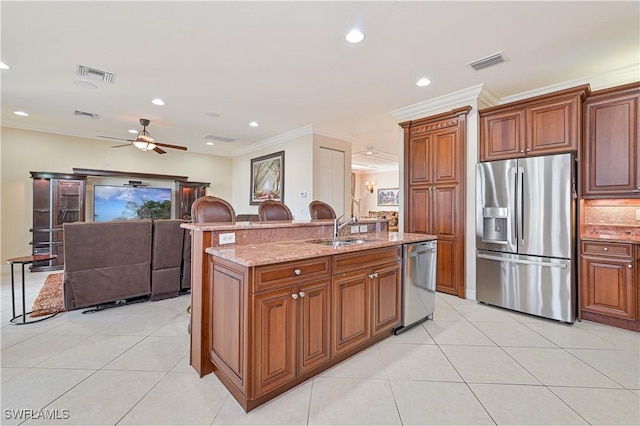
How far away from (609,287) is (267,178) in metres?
5.97

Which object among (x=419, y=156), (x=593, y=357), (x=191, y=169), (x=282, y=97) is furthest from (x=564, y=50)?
(x=191, y=169)

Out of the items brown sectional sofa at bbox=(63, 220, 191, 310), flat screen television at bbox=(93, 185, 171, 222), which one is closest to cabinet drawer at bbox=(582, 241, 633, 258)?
brown sectional sofa at bbox=(63, 220, 191, 310)

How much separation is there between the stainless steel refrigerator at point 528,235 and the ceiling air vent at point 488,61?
1.10 meters

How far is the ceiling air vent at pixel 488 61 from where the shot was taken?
2902 mm

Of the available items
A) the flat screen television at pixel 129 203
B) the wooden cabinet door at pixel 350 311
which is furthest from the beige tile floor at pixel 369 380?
the flat screen television at pixel 129 203

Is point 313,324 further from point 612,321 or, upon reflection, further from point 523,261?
point 612,321

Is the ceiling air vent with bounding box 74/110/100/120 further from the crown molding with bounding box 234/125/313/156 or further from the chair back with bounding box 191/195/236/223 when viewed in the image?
the chair back with bounding box 191/195/236/223

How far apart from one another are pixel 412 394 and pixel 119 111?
558cm

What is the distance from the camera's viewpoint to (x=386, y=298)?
2.50 metres

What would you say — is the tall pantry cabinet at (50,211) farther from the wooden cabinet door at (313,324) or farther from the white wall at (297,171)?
the wooden cabinet door at (313,324)

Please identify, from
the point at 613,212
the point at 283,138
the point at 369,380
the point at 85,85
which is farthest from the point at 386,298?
the point at 283,138

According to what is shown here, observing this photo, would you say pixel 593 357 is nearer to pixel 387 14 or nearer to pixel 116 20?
pixel 387 14

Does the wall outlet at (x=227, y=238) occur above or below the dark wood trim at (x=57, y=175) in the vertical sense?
below

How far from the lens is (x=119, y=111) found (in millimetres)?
4652
